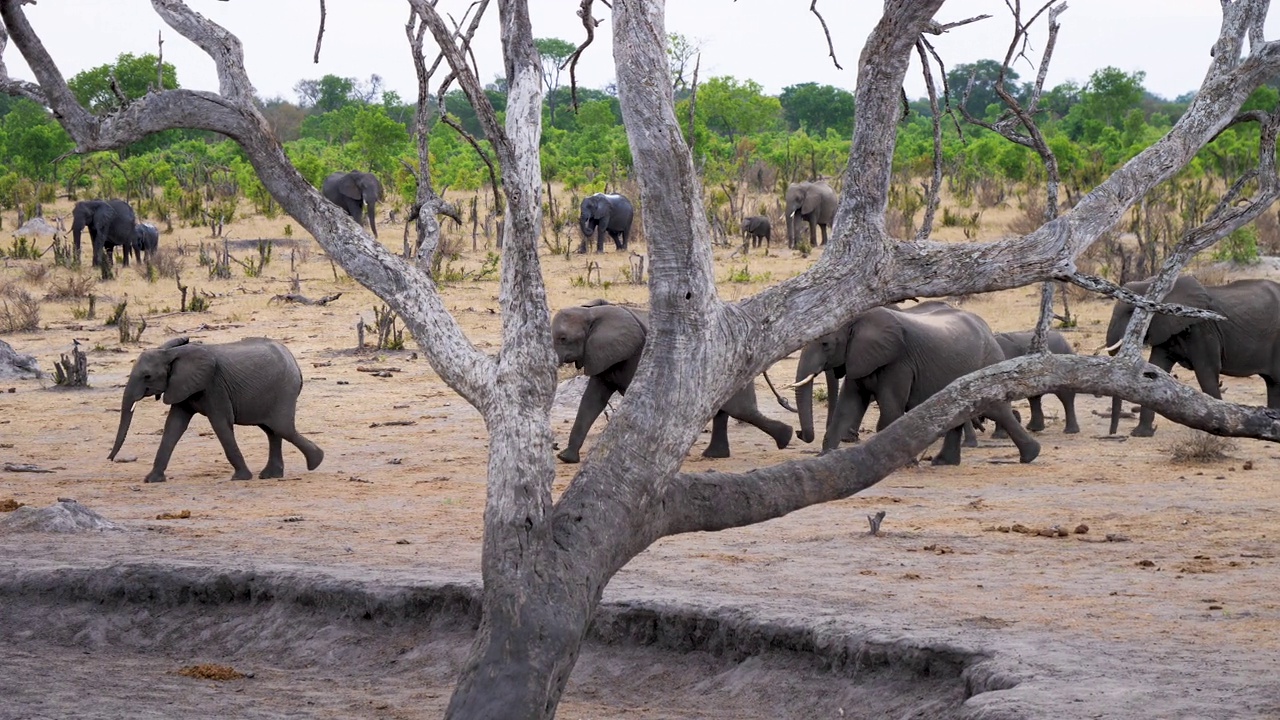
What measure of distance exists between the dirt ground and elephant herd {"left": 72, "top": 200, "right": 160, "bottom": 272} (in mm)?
10506

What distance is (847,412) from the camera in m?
11.2

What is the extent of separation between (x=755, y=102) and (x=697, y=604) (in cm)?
3428

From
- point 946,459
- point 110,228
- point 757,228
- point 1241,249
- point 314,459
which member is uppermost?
point 1241,249

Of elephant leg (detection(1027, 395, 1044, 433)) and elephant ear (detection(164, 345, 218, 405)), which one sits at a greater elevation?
elephant ear (detection(164, 345, 218, 405))

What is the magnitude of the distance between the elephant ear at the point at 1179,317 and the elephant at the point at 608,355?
3.23m

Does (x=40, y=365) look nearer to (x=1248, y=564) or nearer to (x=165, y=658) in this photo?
(x=165, y=658)

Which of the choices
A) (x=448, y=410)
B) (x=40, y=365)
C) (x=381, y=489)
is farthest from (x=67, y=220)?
(x=381, y=489)

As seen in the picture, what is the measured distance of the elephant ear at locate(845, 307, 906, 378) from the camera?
36.1ft

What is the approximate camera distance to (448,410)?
13297 mm

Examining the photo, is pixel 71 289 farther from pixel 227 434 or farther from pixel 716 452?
pixel 716 452

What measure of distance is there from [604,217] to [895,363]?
43.8 ft

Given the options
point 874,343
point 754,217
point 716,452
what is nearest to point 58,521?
point 716,452

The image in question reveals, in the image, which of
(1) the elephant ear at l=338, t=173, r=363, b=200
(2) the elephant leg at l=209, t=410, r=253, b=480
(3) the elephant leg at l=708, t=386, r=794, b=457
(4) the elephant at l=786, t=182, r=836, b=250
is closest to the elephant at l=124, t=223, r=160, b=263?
(1) the elephant ear at l=338, t=173, r=363, b=200

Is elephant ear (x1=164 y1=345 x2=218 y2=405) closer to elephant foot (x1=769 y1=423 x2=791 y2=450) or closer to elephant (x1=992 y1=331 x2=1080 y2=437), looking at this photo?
elephant foot (x1=769 y1=423 x2=791 y2=450)
